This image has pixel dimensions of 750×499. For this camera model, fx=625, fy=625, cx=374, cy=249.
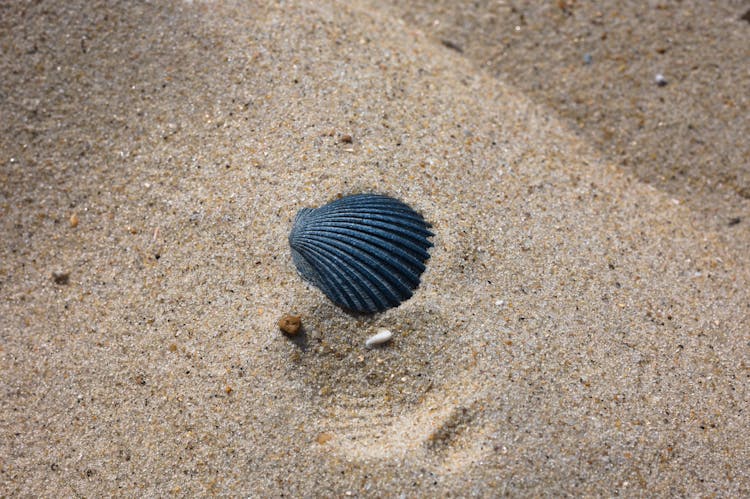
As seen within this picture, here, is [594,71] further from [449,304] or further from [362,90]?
[449,304]

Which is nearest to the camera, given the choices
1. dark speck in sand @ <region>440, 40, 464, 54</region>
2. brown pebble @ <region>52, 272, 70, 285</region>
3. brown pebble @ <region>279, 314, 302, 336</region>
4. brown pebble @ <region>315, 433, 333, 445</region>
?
brown pebble @ <region>315, 433, 333, 445</region>

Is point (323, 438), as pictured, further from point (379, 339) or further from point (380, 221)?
point (380, 221)

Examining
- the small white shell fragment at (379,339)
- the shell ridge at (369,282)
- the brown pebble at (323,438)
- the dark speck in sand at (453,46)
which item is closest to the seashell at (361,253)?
the shell ridge at (369,282)

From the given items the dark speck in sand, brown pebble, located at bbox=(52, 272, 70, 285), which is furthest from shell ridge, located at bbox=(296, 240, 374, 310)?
the dark speck in sand

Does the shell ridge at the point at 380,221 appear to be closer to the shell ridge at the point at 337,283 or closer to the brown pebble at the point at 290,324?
the shell ridge at the point at 337,283

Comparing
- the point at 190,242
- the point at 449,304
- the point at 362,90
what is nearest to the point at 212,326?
the point at 190,242

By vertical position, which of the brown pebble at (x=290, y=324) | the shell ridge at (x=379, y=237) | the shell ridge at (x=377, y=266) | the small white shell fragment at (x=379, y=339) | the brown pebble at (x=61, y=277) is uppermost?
the shell ridge at (x=379, y=237)

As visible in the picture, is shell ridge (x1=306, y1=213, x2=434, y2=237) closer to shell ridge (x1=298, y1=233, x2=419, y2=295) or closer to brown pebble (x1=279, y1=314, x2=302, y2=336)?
shell ridge (x1=298, y1=233, x2=419, y2=295)
